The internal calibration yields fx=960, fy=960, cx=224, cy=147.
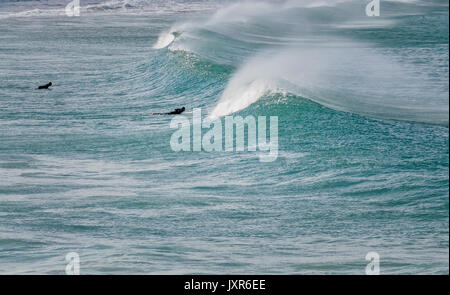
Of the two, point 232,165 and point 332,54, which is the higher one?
point 332,54

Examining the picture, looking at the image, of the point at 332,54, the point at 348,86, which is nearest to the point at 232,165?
the point at 348,86

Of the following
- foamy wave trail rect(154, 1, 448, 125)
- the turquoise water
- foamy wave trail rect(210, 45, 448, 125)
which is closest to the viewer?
the turquoise water

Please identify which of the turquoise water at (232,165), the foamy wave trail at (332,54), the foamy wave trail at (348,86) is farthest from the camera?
the foamy wave trail at (332,54)

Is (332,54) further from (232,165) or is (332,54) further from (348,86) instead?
(232,165)

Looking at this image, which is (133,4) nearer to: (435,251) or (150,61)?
(150,61)

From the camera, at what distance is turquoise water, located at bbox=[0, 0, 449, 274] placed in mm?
10922

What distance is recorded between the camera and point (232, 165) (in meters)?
15.7

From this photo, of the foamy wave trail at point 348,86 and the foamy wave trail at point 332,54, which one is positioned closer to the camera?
the foamy wave trail at point 348,86

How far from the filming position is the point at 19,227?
1216 cm

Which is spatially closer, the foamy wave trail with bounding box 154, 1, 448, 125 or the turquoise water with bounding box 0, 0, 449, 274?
the turquoise water with bounding box 0, 0, 449, 274

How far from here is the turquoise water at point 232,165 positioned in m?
10.9

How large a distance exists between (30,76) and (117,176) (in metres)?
14.3

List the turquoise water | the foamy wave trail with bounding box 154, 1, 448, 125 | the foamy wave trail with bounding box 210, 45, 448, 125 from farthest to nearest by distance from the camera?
the foamy wave trail with bounding box 154, 1, 448, 125 → the foamy wave trail with bounding box 210, 45, 448, 125 → the turquoise water
